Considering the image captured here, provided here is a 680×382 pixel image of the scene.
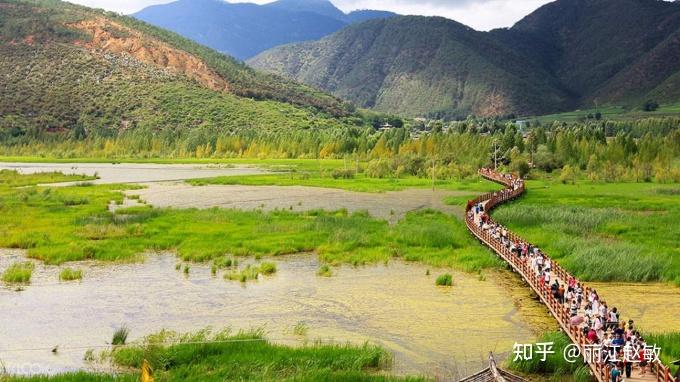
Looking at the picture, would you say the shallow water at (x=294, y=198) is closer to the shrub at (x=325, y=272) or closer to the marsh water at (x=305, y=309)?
the shrub at (x=325, y=272)

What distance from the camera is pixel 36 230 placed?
4959 cm

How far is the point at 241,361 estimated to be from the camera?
22.1m

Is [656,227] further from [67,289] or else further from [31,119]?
[31,119]

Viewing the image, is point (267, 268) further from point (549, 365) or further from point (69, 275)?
point (549, 365)

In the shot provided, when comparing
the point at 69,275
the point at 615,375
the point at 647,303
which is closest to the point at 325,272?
the point at 69,275

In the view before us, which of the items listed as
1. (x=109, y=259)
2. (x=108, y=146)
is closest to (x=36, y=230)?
(x=109, y=259)

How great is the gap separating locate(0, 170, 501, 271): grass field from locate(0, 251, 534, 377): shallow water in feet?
10.9

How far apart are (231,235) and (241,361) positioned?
27.1 meters

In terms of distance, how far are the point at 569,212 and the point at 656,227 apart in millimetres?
8477

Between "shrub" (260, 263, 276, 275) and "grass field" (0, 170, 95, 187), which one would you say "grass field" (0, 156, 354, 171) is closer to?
"grass field" (0, 170, 95, 187)

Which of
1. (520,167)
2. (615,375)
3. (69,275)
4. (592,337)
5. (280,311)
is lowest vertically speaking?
(69,275)

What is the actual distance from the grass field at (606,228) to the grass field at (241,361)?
61.5ft

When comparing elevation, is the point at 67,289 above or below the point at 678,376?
below

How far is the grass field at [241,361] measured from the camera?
2061cm
